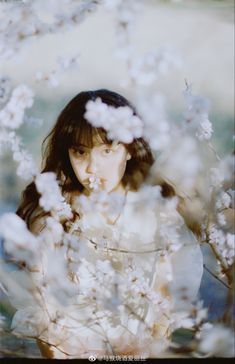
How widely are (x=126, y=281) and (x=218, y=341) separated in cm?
51

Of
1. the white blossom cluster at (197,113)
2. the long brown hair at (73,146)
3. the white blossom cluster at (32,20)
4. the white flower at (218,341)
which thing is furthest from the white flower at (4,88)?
the white flower at (218,341)

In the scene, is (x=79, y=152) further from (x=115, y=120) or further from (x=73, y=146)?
(x=115, y=120)

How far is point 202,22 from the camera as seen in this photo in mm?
2777

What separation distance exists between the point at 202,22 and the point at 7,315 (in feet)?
5.23

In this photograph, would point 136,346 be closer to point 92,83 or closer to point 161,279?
point 161,279

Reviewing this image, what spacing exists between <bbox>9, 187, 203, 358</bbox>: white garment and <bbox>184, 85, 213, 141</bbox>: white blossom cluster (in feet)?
1.18

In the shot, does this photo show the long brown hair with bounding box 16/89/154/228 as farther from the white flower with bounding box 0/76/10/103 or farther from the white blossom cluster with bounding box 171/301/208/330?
the white blossom cluster with bounding box 171/301/208/330

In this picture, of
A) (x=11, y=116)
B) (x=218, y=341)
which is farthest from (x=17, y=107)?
(x=218, y=341)

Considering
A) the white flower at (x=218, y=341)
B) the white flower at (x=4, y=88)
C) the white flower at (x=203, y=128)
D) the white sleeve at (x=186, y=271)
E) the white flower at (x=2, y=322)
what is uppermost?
the white flower at (x=4, y=88)

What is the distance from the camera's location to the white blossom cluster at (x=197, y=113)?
2777 mm

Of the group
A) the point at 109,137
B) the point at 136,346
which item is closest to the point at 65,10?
the point at 109,137

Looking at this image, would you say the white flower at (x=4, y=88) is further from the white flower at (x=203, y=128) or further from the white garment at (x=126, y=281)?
the white flower at (x=203, y=128)

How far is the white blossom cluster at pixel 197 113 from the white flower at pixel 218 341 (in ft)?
2.88

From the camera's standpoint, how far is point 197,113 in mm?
2781
